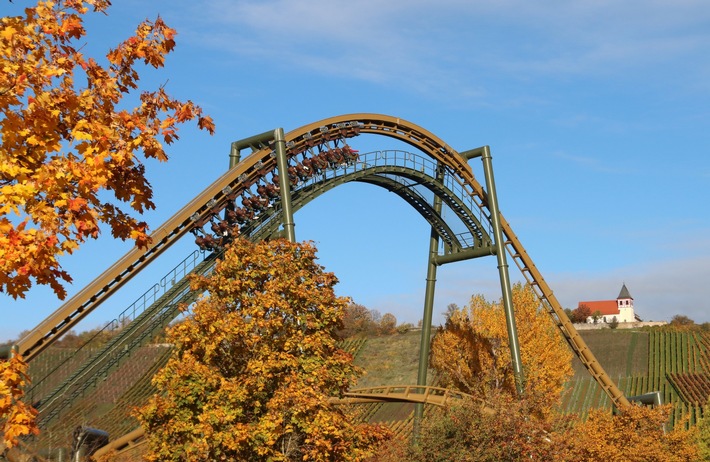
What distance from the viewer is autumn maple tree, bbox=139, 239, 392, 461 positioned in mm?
21109

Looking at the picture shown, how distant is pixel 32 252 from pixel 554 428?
19.7m

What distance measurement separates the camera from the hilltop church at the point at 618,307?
188625 mm

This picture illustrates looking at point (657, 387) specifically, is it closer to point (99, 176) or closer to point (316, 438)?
point (316, 438)

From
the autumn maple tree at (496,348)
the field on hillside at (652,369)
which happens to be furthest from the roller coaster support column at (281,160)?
the field on hillside at (652,369)

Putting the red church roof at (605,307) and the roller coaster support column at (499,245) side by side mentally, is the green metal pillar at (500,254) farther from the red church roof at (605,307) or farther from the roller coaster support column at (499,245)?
the red church roof at (605,307)

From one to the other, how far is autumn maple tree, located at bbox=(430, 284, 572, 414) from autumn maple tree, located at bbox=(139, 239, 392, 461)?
25.3 meters

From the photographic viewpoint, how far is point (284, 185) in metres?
27.1

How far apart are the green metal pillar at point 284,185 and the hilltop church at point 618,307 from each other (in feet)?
537

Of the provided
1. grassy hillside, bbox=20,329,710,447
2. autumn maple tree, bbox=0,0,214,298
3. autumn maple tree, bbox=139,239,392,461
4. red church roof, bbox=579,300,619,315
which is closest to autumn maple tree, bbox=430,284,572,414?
grassy hillside, bbox=20,329,710,447

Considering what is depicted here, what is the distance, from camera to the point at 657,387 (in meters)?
66.8

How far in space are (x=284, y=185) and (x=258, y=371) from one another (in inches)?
285

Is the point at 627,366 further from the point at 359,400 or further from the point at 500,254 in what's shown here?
the point at 359,400

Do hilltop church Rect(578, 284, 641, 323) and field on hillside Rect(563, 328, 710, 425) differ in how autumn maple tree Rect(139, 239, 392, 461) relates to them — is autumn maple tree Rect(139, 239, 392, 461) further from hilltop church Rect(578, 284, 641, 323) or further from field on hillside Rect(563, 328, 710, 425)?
hilltop church Rect(578, 284, 641, 323)

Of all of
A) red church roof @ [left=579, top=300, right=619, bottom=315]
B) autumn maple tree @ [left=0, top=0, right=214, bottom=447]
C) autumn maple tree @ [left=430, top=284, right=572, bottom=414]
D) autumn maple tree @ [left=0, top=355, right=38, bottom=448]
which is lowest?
autumn maple tree @ [left=0, top=355, right=38, bottom=448]
